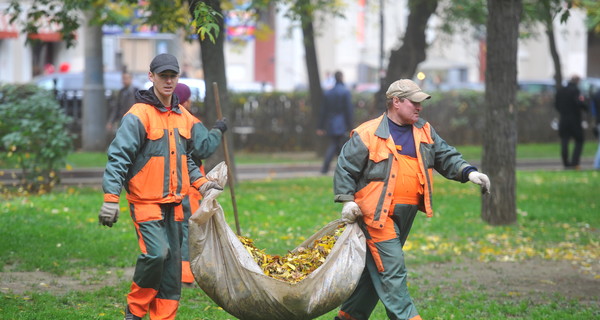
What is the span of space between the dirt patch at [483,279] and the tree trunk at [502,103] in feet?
5.89

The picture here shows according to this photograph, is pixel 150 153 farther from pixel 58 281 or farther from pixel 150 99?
pixel 58 281

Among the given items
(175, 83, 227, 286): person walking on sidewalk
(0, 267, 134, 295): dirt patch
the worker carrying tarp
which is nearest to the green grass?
(0, 267, 134, 295): dirt patch

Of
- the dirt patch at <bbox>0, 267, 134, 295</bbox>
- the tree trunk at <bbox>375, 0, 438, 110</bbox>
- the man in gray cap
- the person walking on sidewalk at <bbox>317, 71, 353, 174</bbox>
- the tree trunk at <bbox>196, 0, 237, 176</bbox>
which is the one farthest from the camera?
the tree trunk at <bbox>375, 0, 438, 110</bbox>

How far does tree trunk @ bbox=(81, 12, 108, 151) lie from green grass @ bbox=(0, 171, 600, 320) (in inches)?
267

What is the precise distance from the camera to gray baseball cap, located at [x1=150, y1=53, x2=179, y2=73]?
5.78 m

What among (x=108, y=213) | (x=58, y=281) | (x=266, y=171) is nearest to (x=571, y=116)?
(x=266, y=171)

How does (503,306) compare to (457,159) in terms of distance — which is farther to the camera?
(503,306)

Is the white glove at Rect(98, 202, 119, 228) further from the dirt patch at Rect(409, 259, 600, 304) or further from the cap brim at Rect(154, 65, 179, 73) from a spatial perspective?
the dirt patch at Rect(409, 259, 600, 304)

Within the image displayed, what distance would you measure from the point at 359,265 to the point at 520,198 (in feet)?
27.0

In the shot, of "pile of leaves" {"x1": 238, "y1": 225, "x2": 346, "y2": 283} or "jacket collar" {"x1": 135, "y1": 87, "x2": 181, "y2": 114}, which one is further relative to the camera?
"jacket collar" {"x1": 135, "y1": 87, "x2": 181, "y2": 114}

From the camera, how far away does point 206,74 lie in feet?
40.6

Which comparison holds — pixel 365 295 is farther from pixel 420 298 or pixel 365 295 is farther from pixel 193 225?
pixel 420 298

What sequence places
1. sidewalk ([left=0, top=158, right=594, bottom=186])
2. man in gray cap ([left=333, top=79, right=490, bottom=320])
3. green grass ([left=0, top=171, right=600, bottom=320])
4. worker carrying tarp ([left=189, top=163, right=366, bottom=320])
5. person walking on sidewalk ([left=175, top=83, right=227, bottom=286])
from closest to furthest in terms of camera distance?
worker carrying tarp ([left=189, top=163, right=366, bottom=320]), man in gray cap ([left=333, top=79, right=490, bottom=320]), person walking on sidewalk ([left=175, top=83, right=227, bottom=286]), green grass ([left=0, top=171, right=600, bottom=320]), sidewalk ([left=0, top=158, right=594, bottom=186])

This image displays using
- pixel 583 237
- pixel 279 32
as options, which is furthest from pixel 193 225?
pixel 279 32
